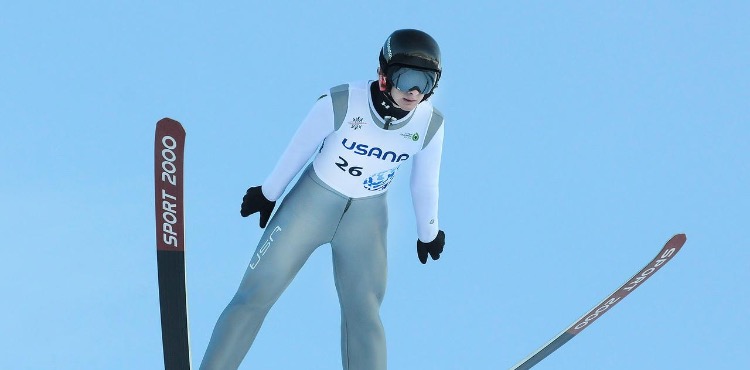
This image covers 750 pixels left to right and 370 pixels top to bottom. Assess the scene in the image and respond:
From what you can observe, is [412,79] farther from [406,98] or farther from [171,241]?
[171,241]

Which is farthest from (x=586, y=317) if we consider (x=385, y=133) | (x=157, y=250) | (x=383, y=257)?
(x=157, y=250)

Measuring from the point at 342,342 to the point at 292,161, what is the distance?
1.14 metres

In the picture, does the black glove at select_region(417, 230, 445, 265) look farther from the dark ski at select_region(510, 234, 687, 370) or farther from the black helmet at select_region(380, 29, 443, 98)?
the black helmet at select_region(380, 29, 443, 98)

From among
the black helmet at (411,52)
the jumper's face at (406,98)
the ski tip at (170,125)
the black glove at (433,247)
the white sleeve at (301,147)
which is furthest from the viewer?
the black glove at (433,247)

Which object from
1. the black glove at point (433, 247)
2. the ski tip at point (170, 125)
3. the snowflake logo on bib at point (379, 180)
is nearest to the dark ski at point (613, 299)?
the black glove at point (433, 247)

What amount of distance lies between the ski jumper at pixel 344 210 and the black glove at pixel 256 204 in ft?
0.15

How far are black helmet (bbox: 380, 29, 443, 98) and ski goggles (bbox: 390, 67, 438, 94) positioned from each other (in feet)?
0.08

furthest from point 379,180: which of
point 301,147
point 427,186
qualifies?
point 301,147

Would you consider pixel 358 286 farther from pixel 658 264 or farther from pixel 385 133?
pixel 658 264

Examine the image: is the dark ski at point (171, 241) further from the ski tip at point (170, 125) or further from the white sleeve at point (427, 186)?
the white sleeve at point (427, 186)

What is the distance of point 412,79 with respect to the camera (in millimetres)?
5852

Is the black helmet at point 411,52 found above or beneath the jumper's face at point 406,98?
above

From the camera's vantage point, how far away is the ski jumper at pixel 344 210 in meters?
6.18

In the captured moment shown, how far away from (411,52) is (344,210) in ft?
3.56
